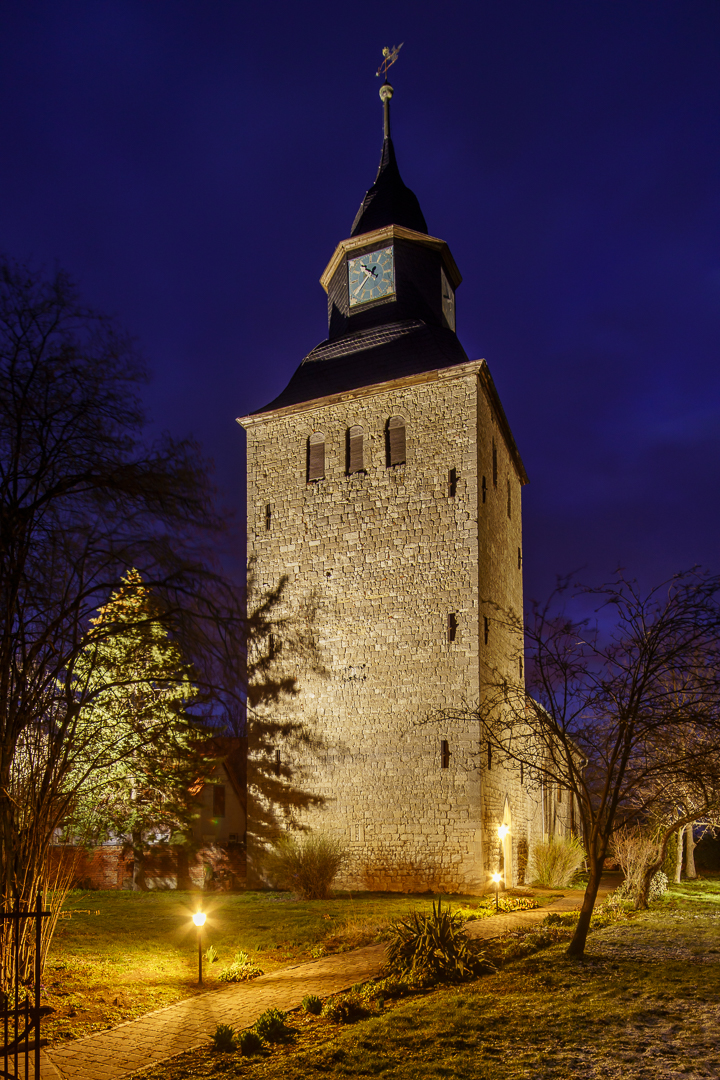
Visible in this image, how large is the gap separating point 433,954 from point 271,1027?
7.99 ft

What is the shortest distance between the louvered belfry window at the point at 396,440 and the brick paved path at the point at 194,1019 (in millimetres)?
11748

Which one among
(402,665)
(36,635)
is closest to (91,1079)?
(36,635)

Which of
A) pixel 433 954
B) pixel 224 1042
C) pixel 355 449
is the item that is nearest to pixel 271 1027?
pixel 224 1042

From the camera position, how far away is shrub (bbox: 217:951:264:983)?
8.06 m

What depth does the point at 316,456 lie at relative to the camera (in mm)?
20344

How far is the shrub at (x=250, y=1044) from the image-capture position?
5656 millimetres

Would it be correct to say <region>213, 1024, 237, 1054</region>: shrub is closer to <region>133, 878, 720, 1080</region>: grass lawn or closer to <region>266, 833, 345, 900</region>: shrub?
<region>133, 878, 720, 1080</region>: grass lawn

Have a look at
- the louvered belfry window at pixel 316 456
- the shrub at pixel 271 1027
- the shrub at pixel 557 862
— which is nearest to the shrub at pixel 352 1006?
the shrub at pixel 271 1027

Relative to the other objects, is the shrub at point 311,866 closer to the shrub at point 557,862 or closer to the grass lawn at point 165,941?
the grass lawn at point 165,941

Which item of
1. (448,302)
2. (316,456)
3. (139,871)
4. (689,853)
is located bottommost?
(689,853)

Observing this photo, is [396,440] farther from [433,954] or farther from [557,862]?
[433,954]

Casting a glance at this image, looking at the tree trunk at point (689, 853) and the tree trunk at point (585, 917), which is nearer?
the tree trunk at point (585, 917)

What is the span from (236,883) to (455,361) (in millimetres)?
13355

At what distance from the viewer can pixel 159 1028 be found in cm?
637
